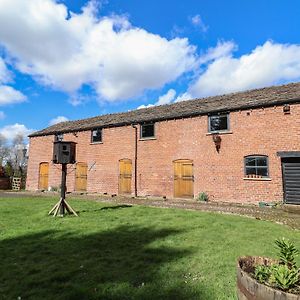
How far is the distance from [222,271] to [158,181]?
44.1 ft

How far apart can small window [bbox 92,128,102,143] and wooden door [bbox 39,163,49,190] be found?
19.0ft

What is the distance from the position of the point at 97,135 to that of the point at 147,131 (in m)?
4.72

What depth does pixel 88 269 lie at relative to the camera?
5.44m

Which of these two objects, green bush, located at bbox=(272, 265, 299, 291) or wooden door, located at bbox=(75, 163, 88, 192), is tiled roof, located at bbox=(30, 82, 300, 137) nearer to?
wooden door, located at bbox=(75, 163, 88, 192)

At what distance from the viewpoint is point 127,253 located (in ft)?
21.2

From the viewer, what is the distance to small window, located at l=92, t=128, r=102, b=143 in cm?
2231

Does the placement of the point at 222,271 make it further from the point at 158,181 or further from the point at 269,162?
the point at 158,181

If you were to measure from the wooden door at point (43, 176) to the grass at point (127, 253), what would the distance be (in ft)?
49.2

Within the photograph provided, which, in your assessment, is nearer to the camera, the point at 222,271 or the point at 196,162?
the point at 222,271

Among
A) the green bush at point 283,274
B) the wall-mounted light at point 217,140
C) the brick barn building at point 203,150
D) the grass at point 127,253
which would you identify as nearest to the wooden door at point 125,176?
the brick barn building at point 203,150

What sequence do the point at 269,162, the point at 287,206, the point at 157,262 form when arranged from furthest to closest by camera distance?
the point at 269,162
the point at 287,206
the point at 157,262

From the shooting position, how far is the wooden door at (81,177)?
22719 millimetres

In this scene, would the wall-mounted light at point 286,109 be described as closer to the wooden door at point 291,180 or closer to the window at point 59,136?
the wooden door at point 291,180

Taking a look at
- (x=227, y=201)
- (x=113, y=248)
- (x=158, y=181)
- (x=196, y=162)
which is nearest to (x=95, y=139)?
(x=158, y=181)
